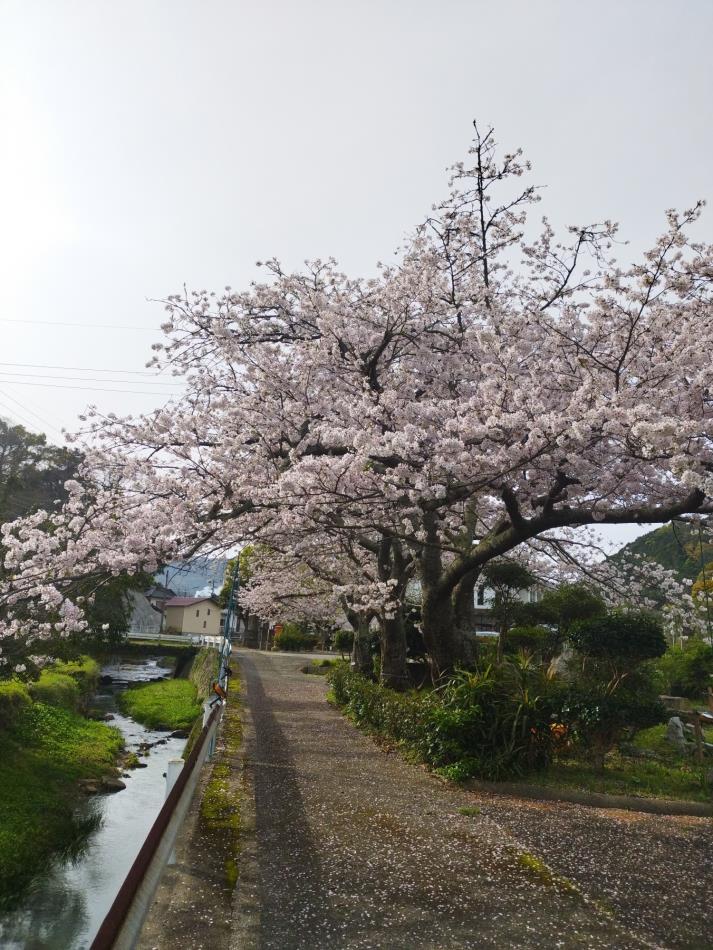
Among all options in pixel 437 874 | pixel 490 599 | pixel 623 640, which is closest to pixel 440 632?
pixel 623 640

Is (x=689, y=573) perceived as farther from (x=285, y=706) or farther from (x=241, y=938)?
(x=241, y=938)

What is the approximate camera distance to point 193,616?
196ft

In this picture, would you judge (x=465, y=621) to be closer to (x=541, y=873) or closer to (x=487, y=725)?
(x=487, y=725)

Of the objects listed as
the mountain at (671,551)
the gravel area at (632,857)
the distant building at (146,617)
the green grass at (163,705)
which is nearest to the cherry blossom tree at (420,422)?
the gravel area at (632,857)

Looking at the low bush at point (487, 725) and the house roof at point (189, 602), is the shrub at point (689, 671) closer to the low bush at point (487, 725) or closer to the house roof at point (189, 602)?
the low bush at point (487, 725)

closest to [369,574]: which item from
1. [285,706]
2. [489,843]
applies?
[285,706]

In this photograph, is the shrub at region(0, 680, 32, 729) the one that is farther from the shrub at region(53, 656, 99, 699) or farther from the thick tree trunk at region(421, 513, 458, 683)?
the thick tree trunk at region(421, 513, 458, 683)

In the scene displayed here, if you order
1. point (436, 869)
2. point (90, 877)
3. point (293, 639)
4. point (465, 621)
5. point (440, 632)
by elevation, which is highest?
point (465, 621)

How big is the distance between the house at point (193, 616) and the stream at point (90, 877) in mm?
44352

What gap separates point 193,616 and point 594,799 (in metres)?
56.5

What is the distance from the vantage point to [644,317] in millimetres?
7758

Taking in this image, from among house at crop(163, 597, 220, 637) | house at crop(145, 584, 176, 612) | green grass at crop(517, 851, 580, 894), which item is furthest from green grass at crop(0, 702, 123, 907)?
house at crop(145, 584, 176, 612)

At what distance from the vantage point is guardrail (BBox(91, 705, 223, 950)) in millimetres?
2617

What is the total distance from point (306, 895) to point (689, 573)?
110ft
